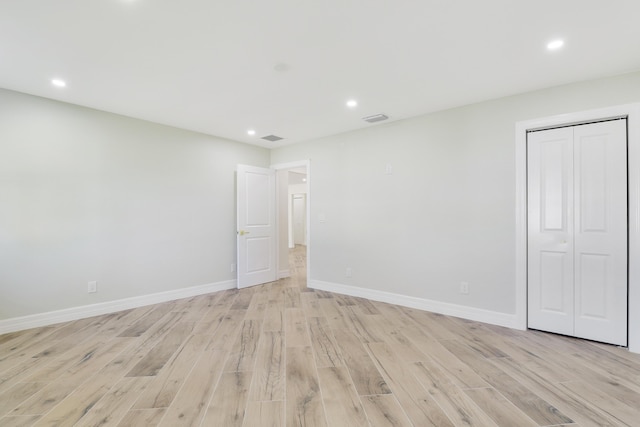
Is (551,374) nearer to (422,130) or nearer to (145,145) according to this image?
(422,130)

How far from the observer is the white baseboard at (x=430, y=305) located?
123 inches

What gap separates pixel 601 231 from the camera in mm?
2674

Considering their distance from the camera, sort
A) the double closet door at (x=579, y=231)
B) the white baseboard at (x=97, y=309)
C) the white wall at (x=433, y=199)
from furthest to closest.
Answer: the white wall at (x=433, y=199) → the white baseboard at (x=97, y=309) → the double closet door at (x=579, y=231)

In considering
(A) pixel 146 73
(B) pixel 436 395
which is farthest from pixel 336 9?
(B) pixel 436 395

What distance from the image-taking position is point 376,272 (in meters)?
4.11

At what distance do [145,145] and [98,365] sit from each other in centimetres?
279

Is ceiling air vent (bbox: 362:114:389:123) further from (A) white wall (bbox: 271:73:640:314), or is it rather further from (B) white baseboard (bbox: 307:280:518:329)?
(B) white baseboard (bbox: 307:280:518:329)

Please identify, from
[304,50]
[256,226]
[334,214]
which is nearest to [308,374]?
[304,50]

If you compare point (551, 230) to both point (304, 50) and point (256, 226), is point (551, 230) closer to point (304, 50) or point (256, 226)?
point (304, 50)

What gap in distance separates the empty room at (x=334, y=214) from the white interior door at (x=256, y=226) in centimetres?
11

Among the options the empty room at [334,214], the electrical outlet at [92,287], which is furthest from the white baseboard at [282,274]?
the electrical outlet at [92,287]

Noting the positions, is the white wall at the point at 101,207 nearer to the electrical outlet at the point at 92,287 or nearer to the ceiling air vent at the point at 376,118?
the electrical outlet at the point at 92,287

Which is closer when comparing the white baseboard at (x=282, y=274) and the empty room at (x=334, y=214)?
the empty room at (x=334, y=214)

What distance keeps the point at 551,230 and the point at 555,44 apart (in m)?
1.73
